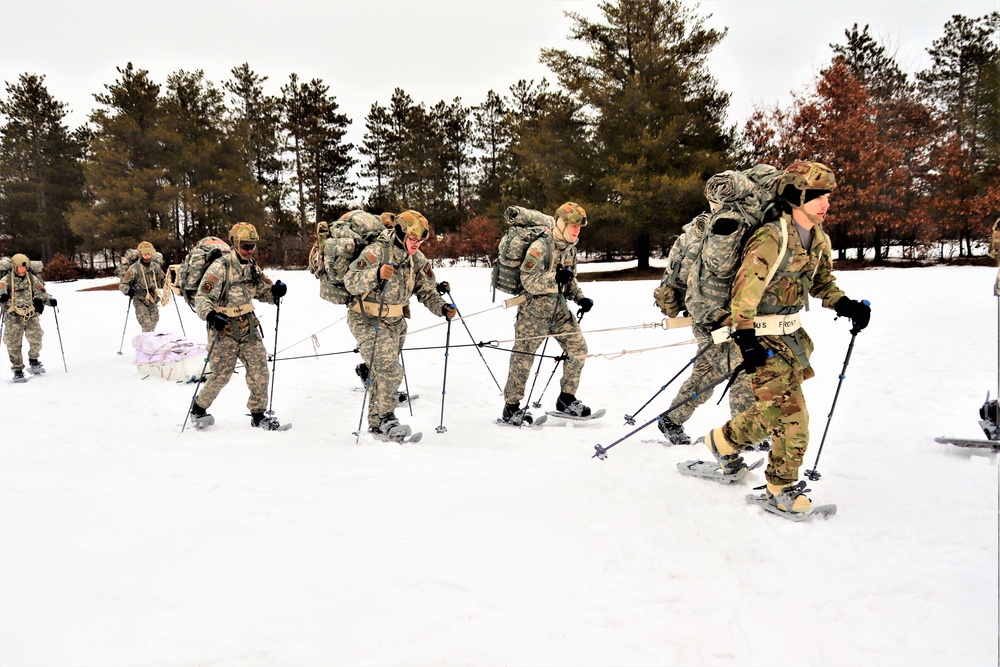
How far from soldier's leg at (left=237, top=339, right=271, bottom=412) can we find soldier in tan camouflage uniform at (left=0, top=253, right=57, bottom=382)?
596 centimetres

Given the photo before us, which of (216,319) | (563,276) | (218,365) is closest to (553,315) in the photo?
(563,276)

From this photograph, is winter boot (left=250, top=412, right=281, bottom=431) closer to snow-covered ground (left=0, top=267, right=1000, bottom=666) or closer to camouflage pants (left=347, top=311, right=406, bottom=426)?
snow-covered ground (left=0, top=267, right=1000, bottom=666)

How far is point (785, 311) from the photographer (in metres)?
3.82

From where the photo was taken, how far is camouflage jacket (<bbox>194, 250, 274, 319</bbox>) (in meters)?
6.32

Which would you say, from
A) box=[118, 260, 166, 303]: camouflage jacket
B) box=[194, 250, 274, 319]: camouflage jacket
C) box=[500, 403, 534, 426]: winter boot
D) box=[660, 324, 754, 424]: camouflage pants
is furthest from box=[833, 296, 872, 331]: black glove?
box=[118, 260, 166, 303]: camouflage jacket

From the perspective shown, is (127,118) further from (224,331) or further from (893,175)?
(893,175)

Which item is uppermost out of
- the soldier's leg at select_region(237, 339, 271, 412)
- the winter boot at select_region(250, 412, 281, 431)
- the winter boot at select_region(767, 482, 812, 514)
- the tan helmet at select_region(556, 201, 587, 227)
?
the tan helmet at select_region(556, 201, 587, 227)

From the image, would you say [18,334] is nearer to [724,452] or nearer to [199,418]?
[199,418]

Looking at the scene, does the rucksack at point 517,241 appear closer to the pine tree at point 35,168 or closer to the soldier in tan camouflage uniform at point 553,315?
the soldier in tan camouflage uniform at point 553,315

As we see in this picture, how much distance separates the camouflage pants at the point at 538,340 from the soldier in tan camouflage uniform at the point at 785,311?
282cm

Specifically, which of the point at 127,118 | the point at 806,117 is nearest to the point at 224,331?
the point at 806,117

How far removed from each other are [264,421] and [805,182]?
5967 mm

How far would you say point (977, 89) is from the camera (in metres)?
23.2

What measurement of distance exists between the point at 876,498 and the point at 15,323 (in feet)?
41.5
